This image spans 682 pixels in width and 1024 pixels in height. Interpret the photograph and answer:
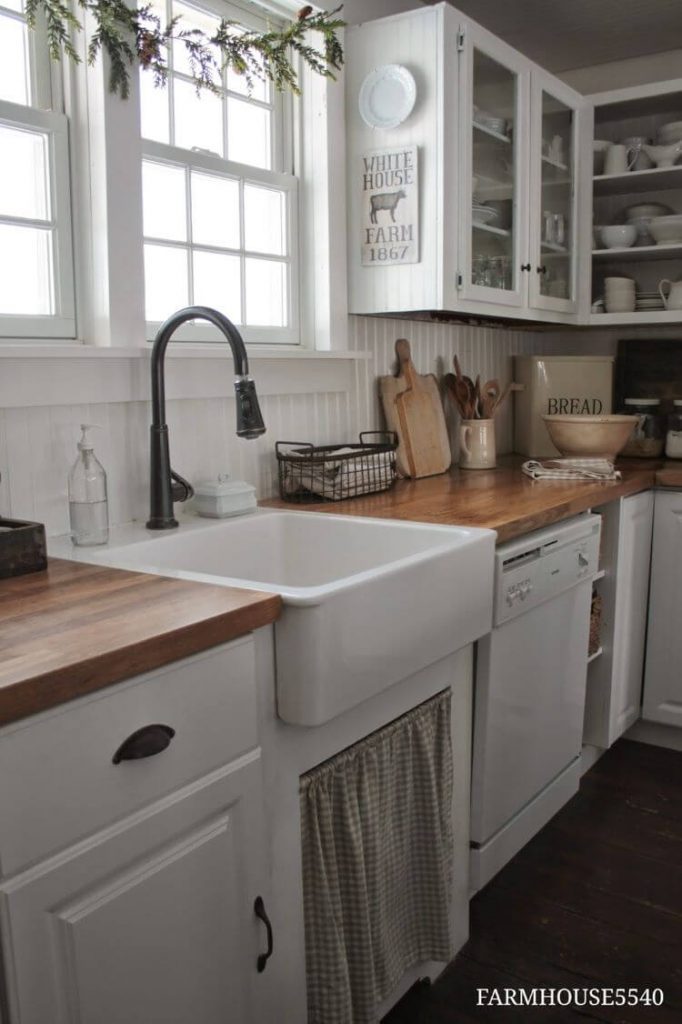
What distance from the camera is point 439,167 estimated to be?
244 centimetres

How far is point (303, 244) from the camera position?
2535mm

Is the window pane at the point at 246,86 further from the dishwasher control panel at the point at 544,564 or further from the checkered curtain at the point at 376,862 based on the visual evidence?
the checkered curtain at the point at 376,862

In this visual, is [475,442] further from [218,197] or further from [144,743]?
[144,743]

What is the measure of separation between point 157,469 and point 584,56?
2.62m

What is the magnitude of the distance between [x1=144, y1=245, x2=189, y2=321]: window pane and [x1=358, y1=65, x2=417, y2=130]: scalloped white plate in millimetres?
736

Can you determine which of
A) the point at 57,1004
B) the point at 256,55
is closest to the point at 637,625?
the point at 256,55

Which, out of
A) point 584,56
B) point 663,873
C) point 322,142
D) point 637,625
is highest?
point 584,56

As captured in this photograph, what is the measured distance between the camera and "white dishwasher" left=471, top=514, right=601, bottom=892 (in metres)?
2.03

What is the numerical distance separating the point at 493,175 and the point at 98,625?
2055 millimetres

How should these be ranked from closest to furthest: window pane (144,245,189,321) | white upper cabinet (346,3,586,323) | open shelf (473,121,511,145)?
1. window pane (144,245,189,321)
2. white upper cabinet (346,3,586,323)
3. open shelf (473,121,511,145)

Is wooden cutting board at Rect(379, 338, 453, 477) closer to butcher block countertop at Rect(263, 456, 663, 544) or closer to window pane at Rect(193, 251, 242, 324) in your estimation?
butcher block countertop at Rect(263, 456, 663, 544)

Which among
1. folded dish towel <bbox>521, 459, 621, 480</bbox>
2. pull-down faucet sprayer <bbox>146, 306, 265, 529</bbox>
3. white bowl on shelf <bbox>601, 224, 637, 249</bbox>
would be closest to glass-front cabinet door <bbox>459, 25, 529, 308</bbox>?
folded dish towel <bbox>521, 459, 621, 480</bbox>

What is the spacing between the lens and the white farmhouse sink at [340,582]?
1.36 meters

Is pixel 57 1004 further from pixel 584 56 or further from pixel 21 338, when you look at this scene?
pixel 584 56
